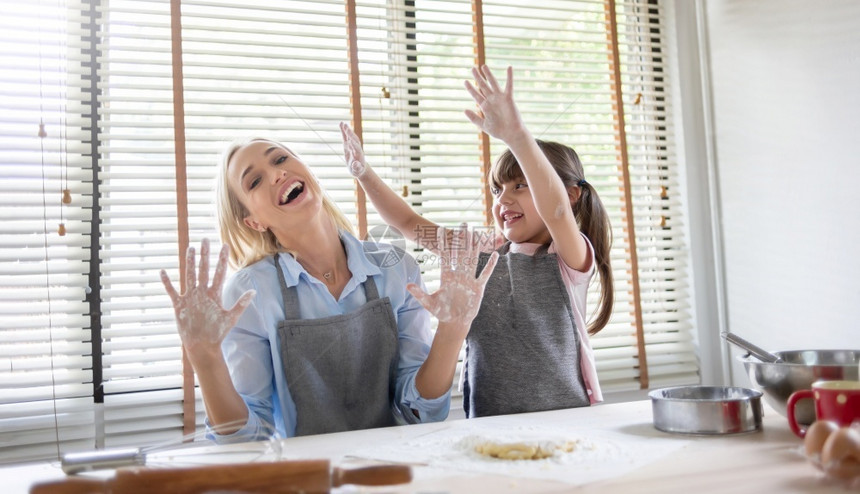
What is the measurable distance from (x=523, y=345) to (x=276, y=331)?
51 centimetres

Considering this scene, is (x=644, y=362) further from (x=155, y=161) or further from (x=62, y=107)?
(x=62, y=107)

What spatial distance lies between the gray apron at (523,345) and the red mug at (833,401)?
1.83ft

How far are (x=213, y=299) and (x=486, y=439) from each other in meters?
0.48

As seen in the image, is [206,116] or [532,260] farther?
[206,116]

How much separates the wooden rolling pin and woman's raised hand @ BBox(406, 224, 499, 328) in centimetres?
50

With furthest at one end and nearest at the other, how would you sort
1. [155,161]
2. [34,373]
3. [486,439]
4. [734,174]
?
[734,174] < [155,161] < [34,373] < [486,439]

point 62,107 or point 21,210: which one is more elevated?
point 62,107

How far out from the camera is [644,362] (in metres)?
2.24

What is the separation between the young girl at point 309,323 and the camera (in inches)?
46.5

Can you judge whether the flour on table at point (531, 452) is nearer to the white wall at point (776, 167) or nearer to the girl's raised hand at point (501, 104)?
the girl's raised hand at point (501, 104)

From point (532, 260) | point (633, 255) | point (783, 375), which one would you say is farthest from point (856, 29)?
point (783, 375)

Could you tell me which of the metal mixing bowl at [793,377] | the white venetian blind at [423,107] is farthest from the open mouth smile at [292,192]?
the metal mixing bowl at [793,377]

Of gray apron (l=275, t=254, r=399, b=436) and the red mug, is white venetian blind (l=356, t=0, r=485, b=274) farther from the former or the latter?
the red mug

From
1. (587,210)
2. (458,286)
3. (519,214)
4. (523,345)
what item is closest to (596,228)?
(587,210)
